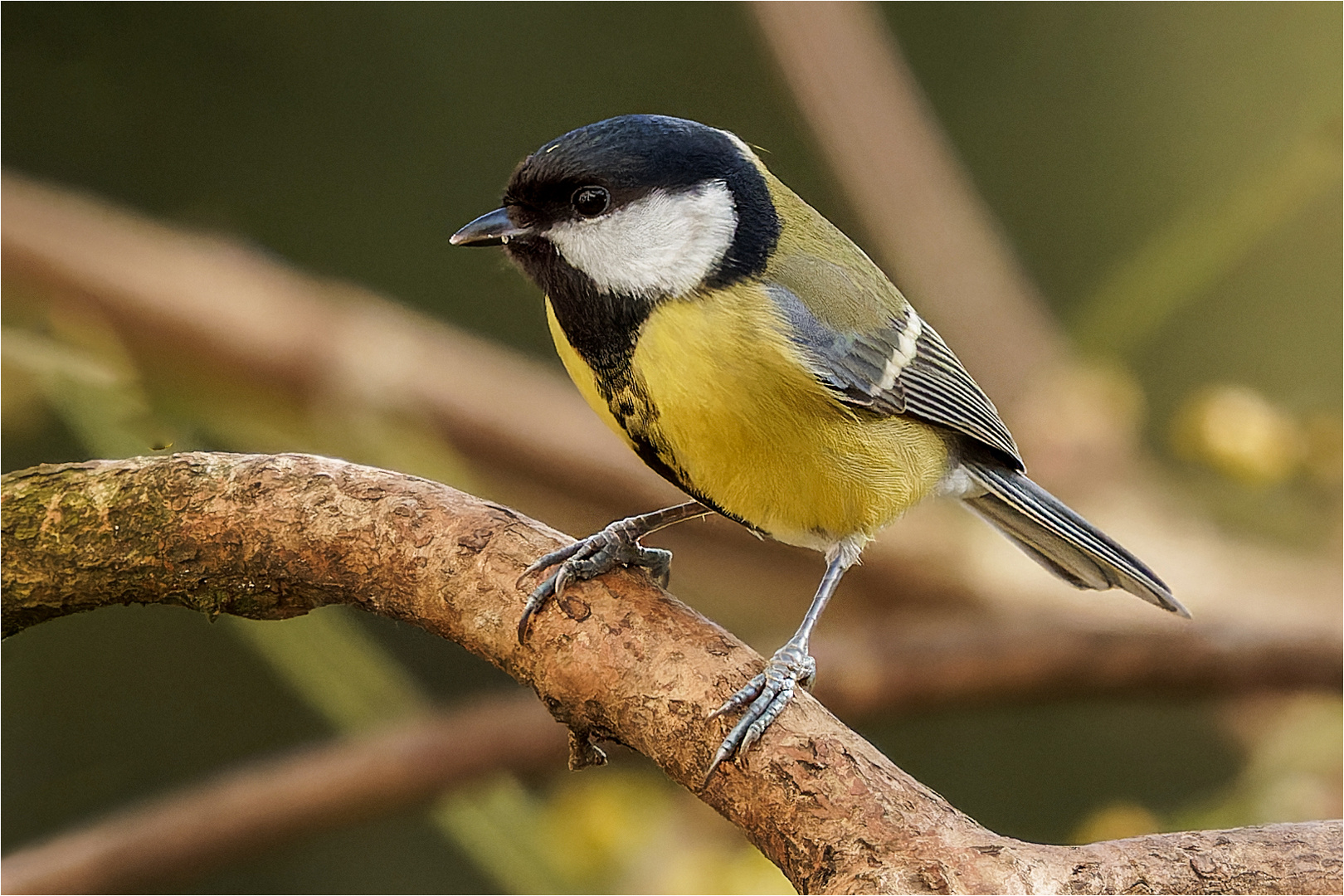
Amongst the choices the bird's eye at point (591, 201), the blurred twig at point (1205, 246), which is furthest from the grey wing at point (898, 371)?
the blurred twig at point (1205, 246)

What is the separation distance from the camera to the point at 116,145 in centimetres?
161

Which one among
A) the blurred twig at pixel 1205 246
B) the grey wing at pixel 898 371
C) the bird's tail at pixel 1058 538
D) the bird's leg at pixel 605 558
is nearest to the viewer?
the bird's leg at pixel 605 558

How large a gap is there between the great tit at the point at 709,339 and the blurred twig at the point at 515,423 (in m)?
0.40

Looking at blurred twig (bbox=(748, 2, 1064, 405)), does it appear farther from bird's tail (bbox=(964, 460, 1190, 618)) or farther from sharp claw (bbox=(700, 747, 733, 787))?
sharp claw (bbox=(700, 747, 733, 787))

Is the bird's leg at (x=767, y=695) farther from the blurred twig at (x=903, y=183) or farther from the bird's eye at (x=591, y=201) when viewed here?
the blurred twig at (x=903, y=183)

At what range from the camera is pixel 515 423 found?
4.28ft

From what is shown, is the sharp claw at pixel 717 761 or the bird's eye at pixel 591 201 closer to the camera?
the sharp claw at pixel 717 761

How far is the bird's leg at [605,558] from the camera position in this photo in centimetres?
66

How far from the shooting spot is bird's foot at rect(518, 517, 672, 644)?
66 centimetres

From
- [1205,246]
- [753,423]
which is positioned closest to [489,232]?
[753,423]

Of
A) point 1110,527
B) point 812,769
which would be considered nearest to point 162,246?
point 812,769

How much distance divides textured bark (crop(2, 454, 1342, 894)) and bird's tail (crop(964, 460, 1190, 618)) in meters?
0.33

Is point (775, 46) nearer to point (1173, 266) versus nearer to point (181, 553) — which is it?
point (1173, 266)

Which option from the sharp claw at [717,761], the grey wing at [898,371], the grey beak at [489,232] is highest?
the grey wing at [898,371]
